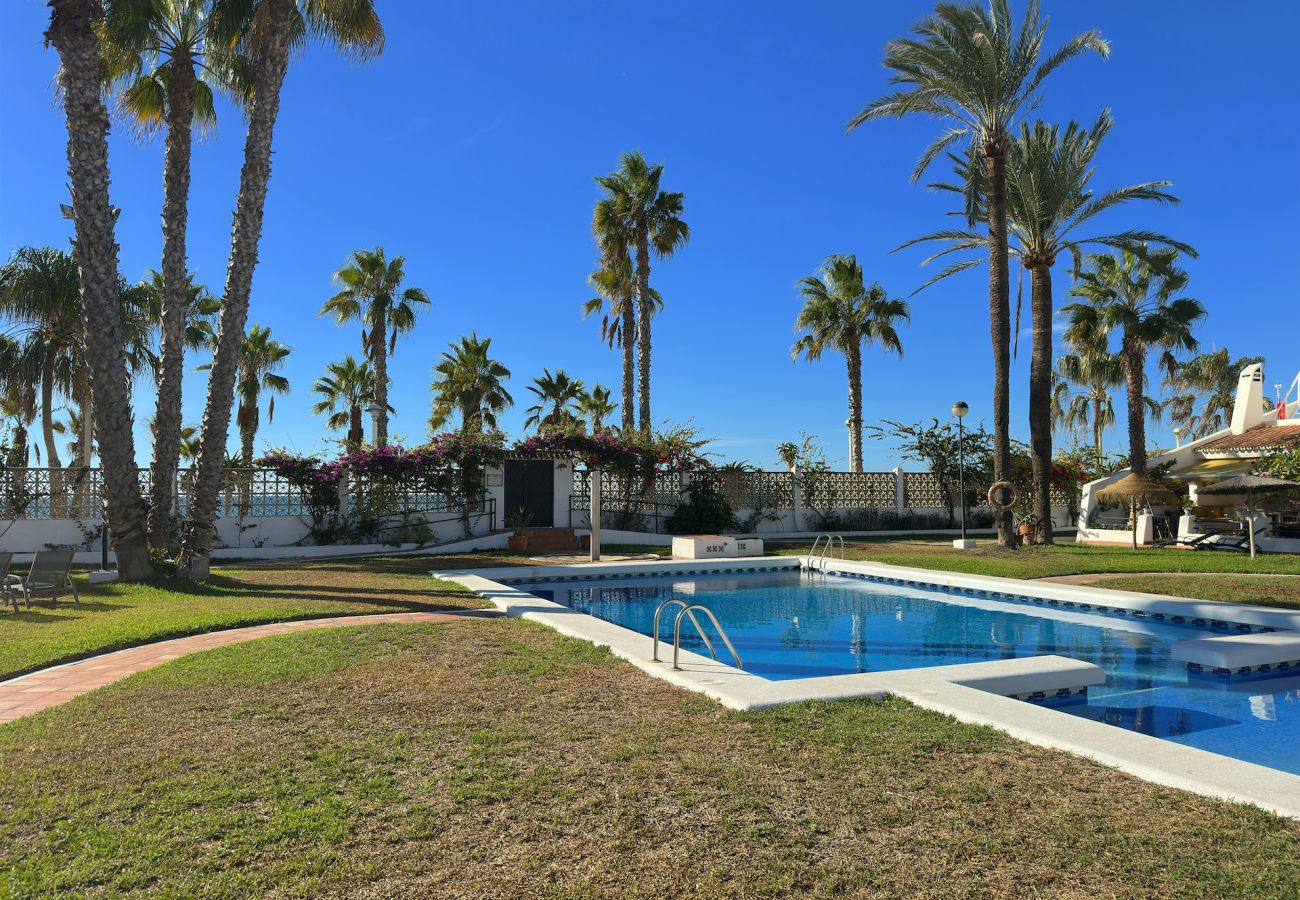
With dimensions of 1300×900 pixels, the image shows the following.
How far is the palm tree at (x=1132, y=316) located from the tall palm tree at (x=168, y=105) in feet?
77.8

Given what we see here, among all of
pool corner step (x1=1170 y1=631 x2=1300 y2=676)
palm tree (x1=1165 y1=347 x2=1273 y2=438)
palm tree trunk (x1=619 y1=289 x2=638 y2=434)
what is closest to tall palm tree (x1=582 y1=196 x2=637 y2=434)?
palm tree trunk (x1=619 y1=289 x2=638 y2=434)

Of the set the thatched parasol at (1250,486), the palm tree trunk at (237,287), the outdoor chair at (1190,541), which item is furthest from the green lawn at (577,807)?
the outdoor chair at (1190,541)

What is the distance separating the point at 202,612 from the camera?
30.8 feet

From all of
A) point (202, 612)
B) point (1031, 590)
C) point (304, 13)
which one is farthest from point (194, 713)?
point (304, 13)

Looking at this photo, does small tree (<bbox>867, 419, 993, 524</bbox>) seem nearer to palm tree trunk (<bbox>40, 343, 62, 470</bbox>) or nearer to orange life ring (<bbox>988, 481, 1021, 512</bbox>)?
orange life ring (<bbox>988, 481, 1021, 512</bbox>)

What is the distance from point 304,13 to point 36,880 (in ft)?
45.6

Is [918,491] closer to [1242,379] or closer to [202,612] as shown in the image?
[1242,379]

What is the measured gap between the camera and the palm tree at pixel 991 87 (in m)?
17.1

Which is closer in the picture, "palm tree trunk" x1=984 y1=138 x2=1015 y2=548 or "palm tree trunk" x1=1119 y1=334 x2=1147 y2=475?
"palm tree trunk" x1=984 y1=138 x2=1015 y2=548

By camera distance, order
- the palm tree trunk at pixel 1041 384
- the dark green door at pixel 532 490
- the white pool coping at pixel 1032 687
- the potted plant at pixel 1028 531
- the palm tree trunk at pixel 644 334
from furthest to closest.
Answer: the palm tree trunk at pixel 644 334 → the dark green door at pixel 532 490 → the potted plant at pixel 1028 531 → the palm tree trunk at pixel 1041 384 → the white pool coping at pixel 1032 687

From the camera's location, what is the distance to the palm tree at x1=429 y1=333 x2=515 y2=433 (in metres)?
33.1

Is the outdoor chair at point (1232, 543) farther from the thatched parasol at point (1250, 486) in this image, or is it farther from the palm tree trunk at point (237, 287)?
the palm tree trunk at point (237, 287)

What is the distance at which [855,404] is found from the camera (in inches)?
1153

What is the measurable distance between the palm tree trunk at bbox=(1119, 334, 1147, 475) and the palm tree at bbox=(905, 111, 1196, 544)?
7.04 m
